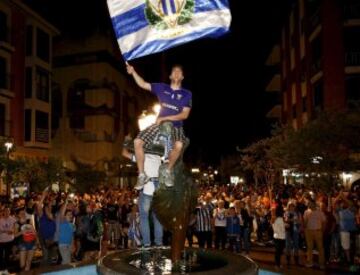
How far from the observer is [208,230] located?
1705 centimetres

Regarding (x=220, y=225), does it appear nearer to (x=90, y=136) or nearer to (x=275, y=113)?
(x=90, y=136)

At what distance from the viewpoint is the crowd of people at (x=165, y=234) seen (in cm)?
1395

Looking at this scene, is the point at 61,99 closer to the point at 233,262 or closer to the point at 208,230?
the point at 208,230

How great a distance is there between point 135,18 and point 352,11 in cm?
3070

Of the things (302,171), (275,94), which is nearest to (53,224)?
(302,171)

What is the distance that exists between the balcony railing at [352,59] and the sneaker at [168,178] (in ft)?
102

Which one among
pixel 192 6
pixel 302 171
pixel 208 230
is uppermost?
pixel 192 6

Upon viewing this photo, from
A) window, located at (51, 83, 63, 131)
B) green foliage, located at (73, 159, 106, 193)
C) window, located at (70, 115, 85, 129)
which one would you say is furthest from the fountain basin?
window, located at (51, 83, 63, 131)

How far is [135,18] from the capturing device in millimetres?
7438

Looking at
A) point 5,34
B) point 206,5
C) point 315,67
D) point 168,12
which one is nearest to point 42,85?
point 5,34

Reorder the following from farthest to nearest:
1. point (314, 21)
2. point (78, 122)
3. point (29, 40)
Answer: point (78, 122)
point (29, 40)
point (314, 21)

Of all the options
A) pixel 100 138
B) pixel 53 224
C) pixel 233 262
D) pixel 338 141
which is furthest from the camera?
pixel 100 138

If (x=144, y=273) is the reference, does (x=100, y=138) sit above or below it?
above

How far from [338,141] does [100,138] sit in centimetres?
3365
